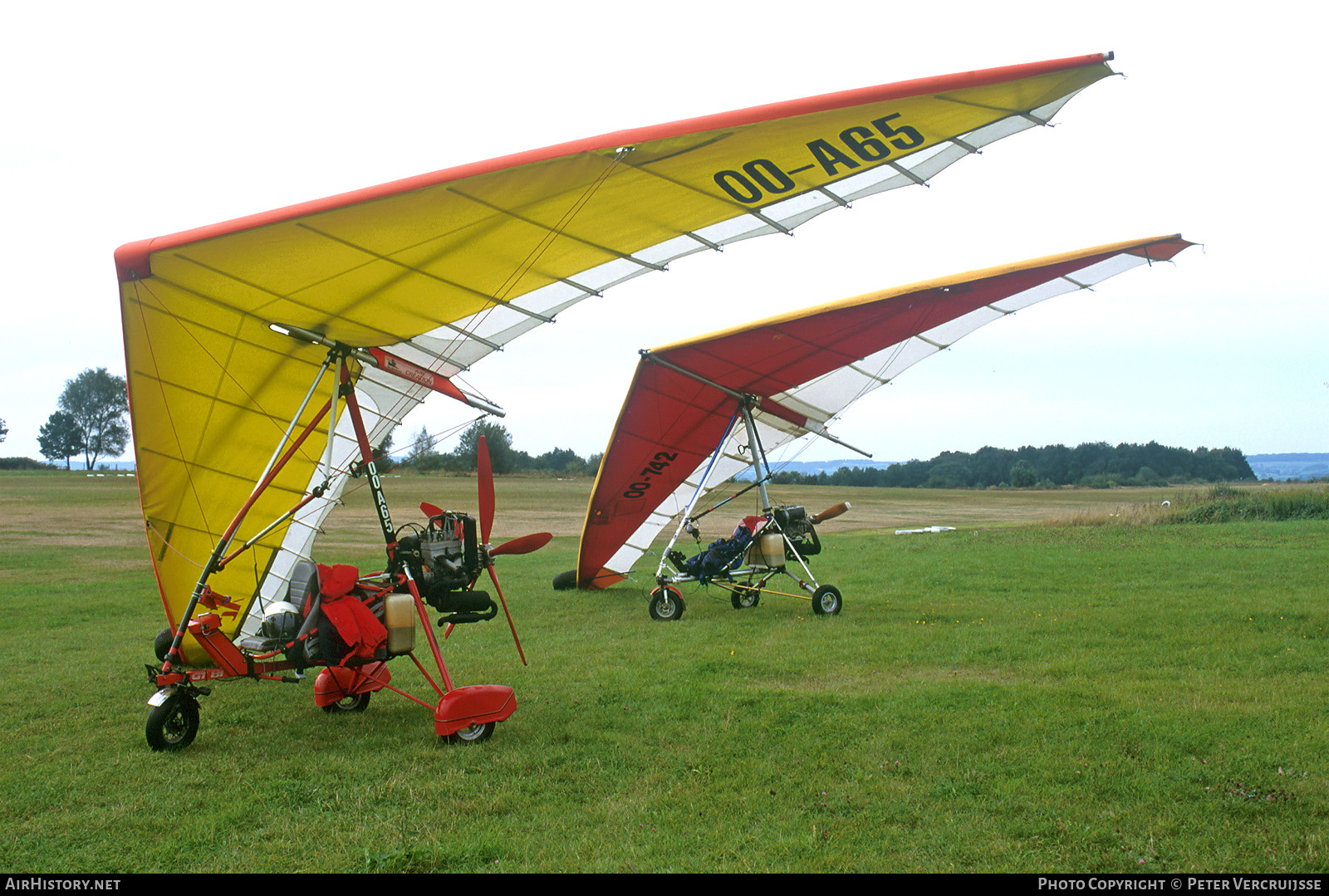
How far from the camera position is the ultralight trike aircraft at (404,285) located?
4.64 meters

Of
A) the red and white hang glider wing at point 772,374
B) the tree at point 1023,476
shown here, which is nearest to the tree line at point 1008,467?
the tree at point 1023,476

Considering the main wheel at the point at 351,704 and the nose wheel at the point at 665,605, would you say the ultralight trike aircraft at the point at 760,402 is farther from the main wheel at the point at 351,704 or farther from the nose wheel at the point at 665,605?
the main wheel at the point at 351,704

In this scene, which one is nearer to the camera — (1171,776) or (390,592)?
(1171,776)

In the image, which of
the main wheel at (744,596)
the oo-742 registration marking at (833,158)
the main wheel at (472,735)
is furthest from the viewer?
the main wheel at (744,596)

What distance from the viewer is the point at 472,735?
5.30 metres

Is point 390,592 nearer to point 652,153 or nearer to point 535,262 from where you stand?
point 535,262

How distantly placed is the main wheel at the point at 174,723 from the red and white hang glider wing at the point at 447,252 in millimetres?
1157

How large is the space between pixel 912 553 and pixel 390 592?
39.7ft

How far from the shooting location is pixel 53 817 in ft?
13.2

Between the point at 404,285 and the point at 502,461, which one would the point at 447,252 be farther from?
the point at 502,461

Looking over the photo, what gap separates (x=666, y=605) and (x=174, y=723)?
5.89 meters

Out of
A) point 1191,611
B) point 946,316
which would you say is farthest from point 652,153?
point 1191,611

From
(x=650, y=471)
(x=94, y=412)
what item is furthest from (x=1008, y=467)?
(x=94, y=412)

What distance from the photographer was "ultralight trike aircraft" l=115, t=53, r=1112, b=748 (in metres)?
4.64
